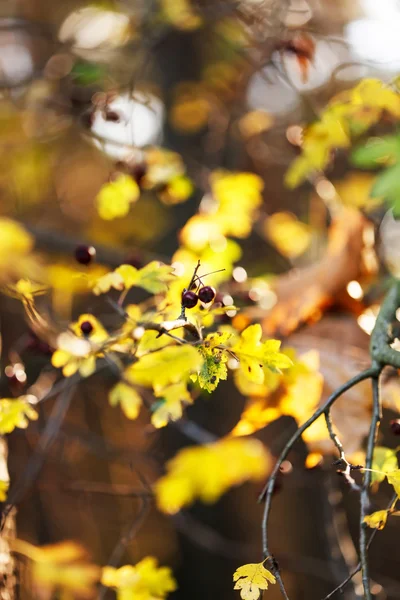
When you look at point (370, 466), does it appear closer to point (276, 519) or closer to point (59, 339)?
point (59, 339)

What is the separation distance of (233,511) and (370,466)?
3284mm

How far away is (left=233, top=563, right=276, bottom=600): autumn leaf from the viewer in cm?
88

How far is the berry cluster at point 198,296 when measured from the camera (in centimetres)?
91

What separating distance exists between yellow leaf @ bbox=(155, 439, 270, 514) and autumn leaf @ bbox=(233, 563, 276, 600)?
2.72 ft

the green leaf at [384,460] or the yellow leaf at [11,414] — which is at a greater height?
the yellow leaf at [11,414]

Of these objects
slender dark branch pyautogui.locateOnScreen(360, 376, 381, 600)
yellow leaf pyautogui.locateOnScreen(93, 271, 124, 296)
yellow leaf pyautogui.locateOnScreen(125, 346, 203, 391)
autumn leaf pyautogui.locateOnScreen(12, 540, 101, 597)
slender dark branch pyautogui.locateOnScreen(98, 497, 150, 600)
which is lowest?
autumn leaf pyautogui.locateOnScreen(12, 540, 101, 597)

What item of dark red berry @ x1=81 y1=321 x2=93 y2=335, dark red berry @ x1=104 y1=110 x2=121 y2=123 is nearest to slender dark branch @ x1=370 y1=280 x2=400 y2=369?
dark red berry @ x1=81 y1=321 x2=93 y2=335

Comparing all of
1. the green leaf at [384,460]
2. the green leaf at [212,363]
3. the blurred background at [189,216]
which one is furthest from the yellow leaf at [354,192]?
the green leaf at [212,363]

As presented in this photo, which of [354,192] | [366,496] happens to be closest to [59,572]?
[366,496]

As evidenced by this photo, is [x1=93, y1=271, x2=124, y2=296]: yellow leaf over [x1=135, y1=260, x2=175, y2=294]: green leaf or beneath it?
beneath

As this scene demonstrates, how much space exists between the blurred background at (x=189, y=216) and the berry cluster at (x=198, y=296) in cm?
30

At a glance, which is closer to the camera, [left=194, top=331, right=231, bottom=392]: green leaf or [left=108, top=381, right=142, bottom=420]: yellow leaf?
[left=194, top=331, right=231, bottom=392]: green leaf

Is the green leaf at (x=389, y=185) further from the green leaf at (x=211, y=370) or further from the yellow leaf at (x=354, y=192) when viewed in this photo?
the yellow leaf at (x=354, y=192)

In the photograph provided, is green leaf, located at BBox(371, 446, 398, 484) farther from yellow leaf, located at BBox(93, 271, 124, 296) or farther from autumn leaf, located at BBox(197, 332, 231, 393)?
yellow leaf, located at BBox(93, 271, 124, 296)
